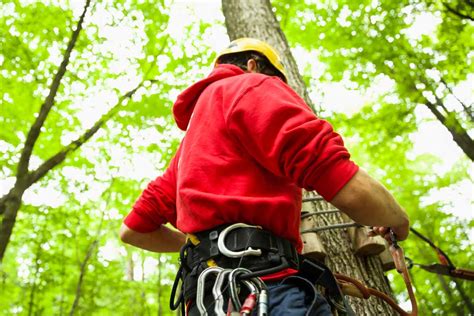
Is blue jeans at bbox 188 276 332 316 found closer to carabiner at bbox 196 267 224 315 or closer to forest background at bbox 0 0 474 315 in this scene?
carabiner at bbox 196 267 224 315

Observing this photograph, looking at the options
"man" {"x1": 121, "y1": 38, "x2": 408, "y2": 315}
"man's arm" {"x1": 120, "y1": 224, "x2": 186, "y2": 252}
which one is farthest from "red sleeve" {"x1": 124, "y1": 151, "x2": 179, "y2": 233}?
"man" {"x1": 121, "y1": 38, "x2": 408, "y2": 315}

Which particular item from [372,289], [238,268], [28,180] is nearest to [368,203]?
[238,268]

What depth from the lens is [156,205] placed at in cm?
215

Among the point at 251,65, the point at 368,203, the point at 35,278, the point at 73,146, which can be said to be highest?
the point at 73,146

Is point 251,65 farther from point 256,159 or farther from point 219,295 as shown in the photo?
point 219,295

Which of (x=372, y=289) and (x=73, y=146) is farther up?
(x=73, y=146)

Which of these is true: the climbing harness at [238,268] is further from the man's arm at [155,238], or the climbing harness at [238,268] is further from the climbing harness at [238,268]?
the man's arm at [155,238]

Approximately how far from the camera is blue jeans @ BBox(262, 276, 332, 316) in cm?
129

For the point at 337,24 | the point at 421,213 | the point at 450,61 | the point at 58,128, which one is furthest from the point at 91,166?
the point at 421,213

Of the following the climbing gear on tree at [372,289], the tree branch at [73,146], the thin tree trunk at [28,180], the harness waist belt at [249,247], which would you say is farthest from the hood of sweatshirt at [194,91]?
the tree branch at [73,146]

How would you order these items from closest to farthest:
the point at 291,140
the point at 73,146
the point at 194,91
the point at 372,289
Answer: the point at 291,140, the point at 372,289, the point at 194,91, the point at 73,146

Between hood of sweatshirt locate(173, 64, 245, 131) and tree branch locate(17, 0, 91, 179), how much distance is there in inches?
135

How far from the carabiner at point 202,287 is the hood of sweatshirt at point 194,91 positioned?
37.6 inches

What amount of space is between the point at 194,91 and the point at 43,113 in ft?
12.4
